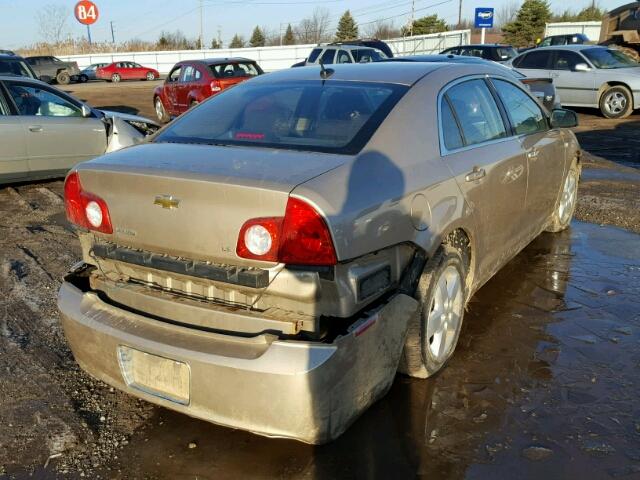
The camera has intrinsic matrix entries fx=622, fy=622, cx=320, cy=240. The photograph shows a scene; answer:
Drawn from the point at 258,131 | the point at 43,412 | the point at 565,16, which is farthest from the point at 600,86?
the point at 565,16

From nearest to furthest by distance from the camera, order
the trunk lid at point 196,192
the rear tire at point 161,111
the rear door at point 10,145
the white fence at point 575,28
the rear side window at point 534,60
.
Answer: the trunk lid at point 196,192 → the rear door at point 10,145 → the rear side window at point 534,60 → the rear tire at point 161,111 → the white fence at point 575,28

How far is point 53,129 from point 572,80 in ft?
40.8

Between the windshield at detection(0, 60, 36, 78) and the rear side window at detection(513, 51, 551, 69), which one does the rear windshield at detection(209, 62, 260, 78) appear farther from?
the rear side window at detection(513, 51, 551, 69)

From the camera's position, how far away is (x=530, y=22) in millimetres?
55438

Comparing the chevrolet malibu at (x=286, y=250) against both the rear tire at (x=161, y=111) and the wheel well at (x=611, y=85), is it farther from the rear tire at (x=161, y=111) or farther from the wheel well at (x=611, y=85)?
the rear tire at (x=161, y=111)

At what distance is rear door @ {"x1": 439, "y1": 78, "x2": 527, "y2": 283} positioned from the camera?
3498 millimetres

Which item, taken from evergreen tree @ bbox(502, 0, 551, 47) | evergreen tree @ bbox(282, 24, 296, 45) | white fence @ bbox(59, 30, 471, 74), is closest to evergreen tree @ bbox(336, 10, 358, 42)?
evergreen tree @ bbox(282, 24, 296, 45)

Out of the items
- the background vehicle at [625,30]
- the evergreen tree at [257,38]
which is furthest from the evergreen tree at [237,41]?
the background vehicle at [625,30]

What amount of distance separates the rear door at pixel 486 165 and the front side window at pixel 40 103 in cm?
629

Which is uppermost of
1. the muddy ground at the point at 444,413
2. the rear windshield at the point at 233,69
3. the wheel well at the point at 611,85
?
the rear windshield at the point at 233,69

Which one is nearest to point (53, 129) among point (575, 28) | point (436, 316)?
point (436, 316)

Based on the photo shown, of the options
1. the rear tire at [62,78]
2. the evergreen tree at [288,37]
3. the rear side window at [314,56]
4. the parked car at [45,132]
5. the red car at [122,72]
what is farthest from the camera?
the evergreen tree at [288,37]

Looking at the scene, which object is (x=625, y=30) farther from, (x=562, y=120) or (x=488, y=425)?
(x=488, y=425)

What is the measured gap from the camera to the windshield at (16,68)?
46.2ft
